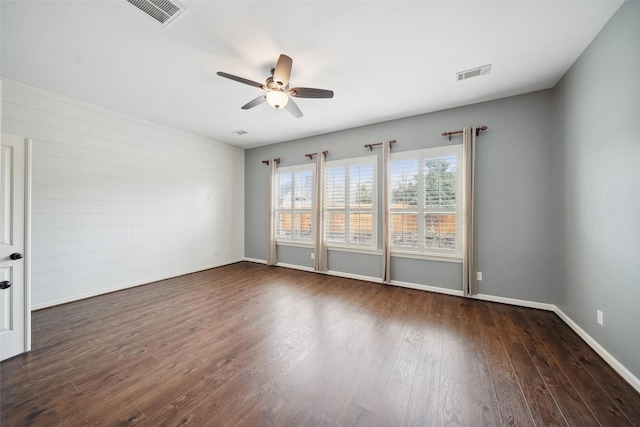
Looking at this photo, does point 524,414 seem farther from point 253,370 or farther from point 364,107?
point 364,107

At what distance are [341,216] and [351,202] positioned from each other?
1.21 feet

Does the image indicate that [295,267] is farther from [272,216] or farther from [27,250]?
[27,250]

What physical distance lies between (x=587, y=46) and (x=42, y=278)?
23.2 feet

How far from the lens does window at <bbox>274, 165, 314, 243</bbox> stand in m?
5.24

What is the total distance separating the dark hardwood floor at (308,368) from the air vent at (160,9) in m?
3.06

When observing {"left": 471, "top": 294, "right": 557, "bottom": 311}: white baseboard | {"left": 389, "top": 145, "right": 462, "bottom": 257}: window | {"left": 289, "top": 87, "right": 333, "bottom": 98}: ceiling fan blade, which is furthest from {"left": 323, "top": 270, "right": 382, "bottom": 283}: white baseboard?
→ {"left": 289, "top": 87, "right": 333, "bottom": 98}: ceiling fan blade

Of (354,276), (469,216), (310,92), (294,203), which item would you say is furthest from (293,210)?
(469,216)

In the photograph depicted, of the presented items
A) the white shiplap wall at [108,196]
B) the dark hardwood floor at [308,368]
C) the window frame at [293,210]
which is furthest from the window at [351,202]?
the white shiplap wall at [108,196]

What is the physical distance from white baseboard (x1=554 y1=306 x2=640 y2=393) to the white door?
525cm

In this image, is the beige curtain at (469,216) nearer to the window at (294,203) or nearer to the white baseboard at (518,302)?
the white baseboard at (518,302)

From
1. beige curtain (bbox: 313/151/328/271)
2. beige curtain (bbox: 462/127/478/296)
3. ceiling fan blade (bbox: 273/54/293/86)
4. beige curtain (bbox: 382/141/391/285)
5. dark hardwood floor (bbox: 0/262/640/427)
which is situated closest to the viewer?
dark hardwood floor (bbox: 0/262/640/427)

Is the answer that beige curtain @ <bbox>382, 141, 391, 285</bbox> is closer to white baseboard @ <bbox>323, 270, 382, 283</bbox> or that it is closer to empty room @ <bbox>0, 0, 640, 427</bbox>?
empty room @ <bbox>0, 0, 640, 427</bbox>

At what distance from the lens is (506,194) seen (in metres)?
3.37

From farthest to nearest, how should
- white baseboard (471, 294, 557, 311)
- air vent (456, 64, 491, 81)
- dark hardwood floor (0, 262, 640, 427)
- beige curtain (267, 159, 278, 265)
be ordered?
beige curtain (267, 159, 278, 265) < white baseboard (471, 294, 557, 311) < air vent (456, 64, 491, 81) < dark hardwood floor (0, 262, 640, 427)
